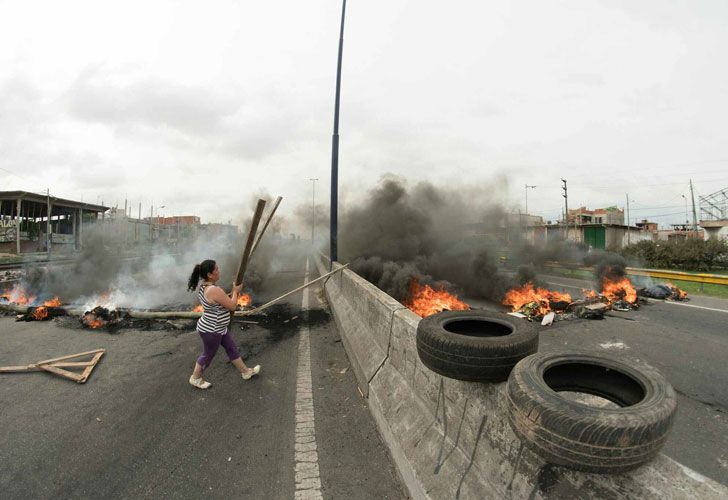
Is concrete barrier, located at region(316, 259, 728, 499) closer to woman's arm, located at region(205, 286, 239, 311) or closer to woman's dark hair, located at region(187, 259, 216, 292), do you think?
woman's arm, located at region(205, 286, 239, 311)

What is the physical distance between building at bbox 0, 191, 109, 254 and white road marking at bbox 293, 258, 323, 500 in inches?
1729

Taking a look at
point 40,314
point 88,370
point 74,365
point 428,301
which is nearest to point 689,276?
point 428,301

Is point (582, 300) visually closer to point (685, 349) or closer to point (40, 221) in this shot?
point (685, 349)

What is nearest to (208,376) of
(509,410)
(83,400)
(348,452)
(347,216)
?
(83,400)

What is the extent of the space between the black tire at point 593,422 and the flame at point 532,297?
7701mm

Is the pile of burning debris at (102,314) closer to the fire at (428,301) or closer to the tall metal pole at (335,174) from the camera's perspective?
the tall metal pole at (335,174)

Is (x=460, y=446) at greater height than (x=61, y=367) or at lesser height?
greater

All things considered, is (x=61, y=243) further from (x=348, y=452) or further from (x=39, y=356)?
(x=348, y=452)

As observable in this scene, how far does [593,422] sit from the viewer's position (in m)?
1.46

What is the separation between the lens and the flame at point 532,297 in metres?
9.21

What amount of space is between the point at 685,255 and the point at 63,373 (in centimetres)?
2610

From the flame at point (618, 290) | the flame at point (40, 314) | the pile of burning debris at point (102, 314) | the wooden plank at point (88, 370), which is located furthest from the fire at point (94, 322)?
the flame at point (618, 290)

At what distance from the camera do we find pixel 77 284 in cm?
1224

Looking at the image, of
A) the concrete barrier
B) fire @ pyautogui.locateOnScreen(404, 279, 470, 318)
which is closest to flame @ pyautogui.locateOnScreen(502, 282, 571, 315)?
fire @ pyautogui.locateOnScreen(404, 279, 470, 318)
